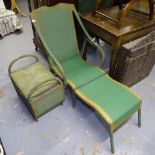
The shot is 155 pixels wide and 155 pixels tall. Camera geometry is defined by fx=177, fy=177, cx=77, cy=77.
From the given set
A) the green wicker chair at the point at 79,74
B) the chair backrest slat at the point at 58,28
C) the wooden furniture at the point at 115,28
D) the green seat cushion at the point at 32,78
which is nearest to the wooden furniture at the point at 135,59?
the wooden furniture at the point at 115,28

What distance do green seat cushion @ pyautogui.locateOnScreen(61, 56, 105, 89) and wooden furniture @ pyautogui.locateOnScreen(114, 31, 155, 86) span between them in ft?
0.74

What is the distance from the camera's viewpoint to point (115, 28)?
5.77ft

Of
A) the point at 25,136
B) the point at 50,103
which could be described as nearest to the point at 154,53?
the point at 50,103

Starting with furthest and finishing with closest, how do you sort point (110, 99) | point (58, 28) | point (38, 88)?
point (58, 28)
point (38, 88)
point (110, 99)

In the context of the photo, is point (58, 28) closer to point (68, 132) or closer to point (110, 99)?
point (110, 99)

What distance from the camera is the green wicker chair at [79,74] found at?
1.49 m

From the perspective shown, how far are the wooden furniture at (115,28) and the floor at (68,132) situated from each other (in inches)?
23.6

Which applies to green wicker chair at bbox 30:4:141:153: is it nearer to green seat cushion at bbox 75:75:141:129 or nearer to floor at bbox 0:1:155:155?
green seat cushion at bbox 75:75:141:129

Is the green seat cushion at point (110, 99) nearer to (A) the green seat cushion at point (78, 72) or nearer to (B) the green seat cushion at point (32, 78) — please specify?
(A) the green seat cushion at point (78, 72)

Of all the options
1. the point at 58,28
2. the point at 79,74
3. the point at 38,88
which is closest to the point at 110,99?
the point at 79,74

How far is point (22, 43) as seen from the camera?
9.94 feet

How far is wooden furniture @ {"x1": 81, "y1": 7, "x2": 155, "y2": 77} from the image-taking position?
1.73 meters

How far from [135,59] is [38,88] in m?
1.00

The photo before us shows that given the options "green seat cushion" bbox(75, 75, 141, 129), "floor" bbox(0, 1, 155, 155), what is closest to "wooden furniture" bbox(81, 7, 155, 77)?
"green seat cushion" bbox(75, 75, 141, 129)
